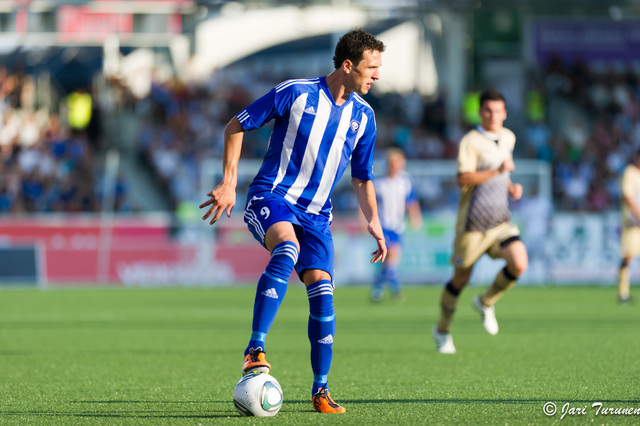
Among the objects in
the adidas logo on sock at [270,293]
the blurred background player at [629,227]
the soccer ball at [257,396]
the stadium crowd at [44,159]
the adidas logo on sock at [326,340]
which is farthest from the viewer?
the stadium crowd at [44,159]

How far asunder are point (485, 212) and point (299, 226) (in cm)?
352

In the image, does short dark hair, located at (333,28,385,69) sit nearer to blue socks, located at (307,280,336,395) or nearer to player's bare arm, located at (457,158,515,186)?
blue socks, located at (307,280,336,395)

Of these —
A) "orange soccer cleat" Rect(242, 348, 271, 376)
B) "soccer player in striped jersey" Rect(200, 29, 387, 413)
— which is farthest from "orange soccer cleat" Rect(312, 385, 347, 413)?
"orange soccer cleat" Rect(242, 348, 271, 376)

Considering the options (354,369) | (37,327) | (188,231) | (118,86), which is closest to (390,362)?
(354,369)

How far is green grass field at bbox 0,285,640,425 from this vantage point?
5723 mm

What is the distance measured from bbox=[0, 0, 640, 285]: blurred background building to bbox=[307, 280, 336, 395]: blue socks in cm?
1583

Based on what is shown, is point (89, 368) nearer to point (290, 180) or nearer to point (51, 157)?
point (290, 180)

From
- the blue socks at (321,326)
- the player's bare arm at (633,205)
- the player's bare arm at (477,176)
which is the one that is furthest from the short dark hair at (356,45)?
the player's bare arm at (633,205)

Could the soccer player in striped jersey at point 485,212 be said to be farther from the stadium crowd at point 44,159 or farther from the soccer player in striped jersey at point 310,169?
the stadium crowd at point 44,159

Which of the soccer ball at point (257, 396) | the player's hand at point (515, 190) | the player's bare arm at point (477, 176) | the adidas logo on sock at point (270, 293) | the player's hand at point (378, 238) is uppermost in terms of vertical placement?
the player's bare arm at point (477, 176)

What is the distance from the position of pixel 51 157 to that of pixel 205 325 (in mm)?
14778

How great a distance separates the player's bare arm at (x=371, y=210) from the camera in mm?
6306

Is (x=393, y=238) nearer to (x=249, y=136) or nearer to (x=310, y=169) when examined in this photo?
(x=249, y=136)

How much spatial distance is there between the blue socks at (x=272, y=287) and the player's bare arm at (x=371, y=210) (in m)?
0.77
